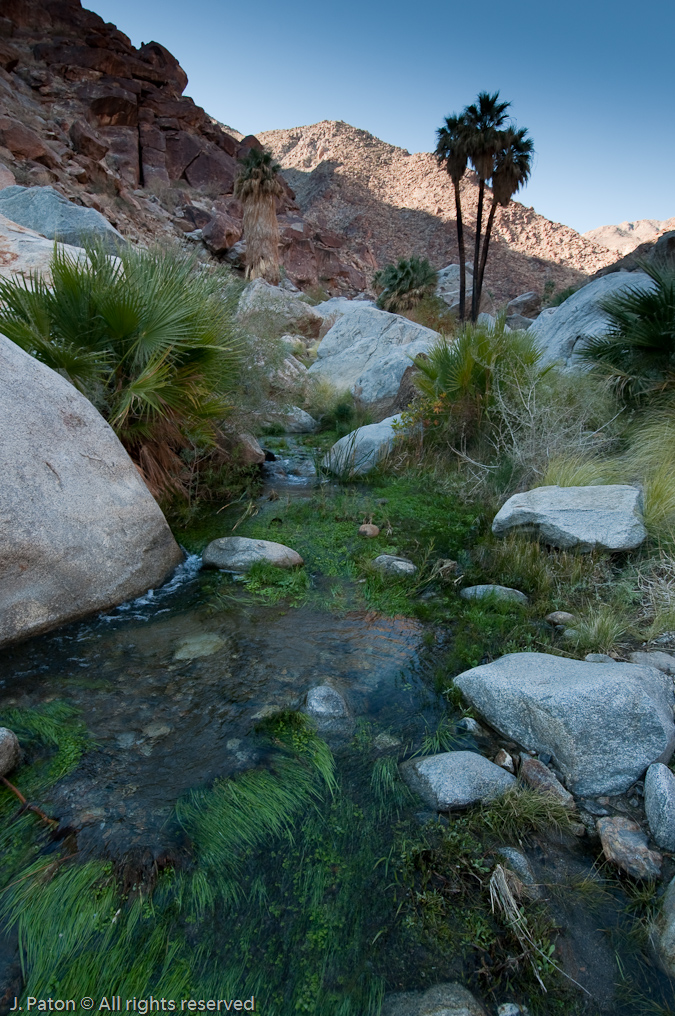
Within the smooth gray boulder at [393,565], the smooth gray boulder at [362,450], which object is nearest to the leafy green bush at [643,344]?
the smooth gray boulder at [362,450]

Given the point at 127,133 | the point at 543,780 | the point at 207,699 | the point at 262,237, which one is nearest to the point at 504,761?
the point at 543,780

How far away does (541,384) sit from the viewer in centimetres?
654

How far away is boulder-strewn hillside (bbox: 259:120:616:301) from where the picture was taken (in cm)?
4953

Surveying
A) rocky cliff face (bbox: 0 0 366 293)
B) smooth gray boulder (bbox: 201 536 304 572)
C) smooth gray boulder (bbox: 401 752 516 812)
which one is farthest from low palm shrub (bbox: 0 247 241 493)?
rocky cliff face (bbox: 0 0 366 293)

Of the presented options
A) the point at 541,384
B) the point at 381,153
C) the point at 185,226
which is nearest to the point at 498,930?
the point at 541,384

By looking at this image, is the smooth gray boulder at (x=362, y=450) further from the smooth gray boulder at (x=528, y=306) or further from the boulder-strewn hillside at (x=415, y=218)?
the boulder-strewn hillside at (x=415, y=218)

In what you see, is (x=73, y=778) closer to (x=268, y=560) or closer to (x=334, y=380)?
(x=268, y=560)

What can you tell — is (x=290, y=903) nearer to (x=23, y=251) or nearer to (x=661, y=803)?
(x=661, y=803)

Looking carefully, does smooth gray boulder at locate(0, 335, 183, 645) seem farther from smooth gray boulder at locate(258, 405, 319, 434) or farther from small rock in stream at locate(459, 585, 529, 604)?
smooth gray boulder at locate(258, 405, 319, 434)

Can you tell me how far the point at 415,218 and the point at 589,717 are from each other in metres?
58.2

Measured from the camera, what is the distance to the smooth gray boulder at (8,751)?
2465 millimetres

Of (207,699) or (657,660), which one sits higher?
(657,660)

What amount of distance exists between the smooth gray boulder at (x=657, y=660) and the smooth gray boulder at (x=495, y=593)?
3.09 feet

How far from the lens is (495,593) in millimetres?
4320
